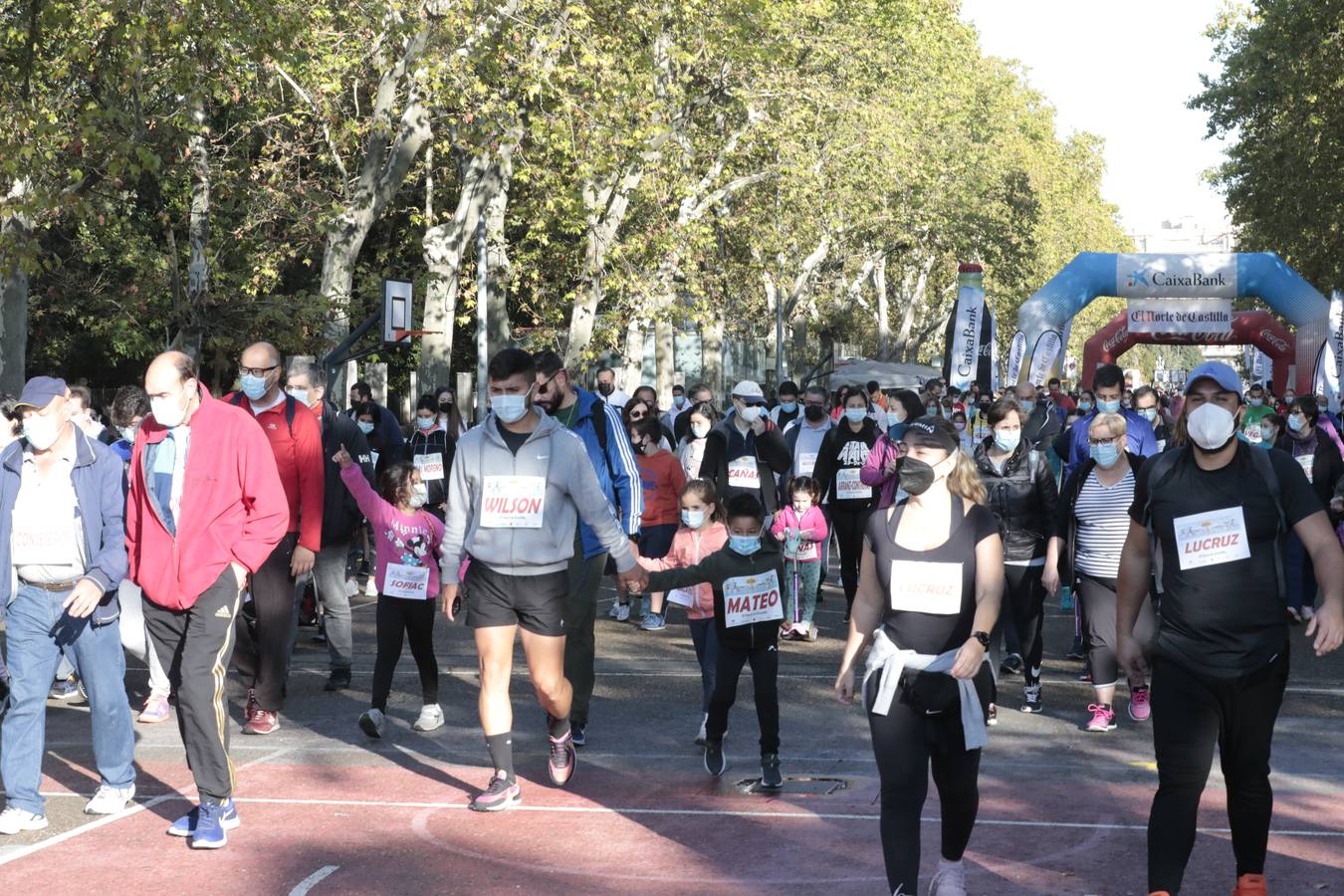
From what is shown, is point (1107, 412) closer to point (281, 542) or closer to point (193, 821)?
point (281, 542)

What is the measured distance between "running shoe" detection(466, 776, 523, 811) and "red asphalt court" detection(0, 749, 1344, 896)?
59 millimetres

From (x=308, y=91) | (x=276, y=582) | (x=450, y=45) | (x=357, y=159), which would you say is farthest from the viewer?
(x=357, y=159)

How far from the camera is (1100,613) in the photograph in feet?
31.1

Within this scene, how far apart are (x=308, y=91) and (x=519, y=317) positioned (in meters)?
17.2

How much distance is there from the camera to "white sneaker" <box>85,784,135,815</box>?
7.35 metres

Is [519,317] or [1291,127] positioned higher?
[1291,127]

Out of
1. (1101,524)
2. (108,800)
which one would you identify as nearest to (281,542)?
(108,800)

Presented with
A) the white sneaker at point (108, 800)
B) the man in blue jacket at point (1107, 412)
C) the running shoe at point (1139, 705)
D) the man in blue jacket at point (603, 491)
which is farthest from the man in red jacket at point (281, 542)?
the man in blue jacket at point (1107, 412)

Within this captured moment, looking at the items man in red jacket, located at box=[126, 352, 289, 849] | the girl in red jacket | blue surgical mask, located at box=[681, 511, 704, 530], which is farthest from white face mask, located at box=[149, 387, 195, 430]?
blue surgical mask, located at box=[681, 511, 704, 530]

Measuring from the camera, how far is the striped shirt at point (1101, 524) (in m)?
9.49

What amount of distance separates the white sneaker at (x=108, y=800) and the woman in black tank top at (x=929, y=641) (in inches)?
131

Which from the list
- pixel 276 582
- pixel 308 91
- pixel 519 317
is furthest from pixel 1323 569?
pixel 519 317

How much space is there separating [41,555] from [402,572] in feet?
8.03

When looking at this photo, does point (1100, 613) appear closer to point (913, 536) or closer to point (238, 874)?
point (913, 536)
